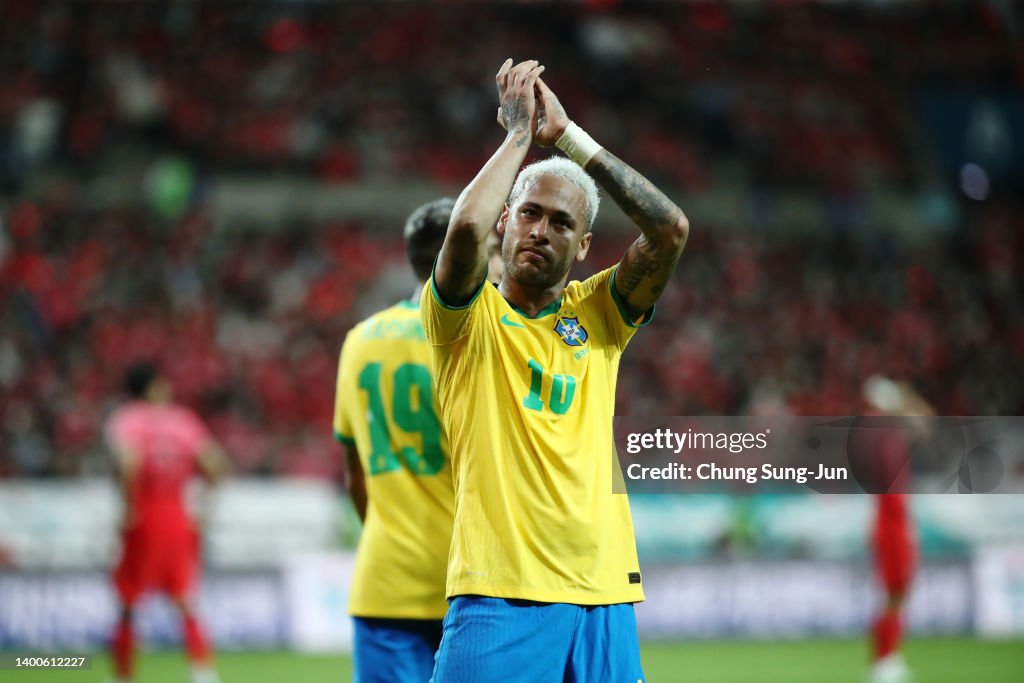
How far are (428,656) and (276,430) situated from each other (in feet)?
41.8

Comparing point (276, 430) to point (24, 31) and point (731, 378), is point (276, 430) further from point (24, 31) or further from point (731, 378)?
A: point (24, 31)

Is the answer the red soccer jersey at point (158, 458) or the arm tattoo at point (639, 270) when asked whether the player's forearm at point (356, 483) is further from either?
the red soccer jersey at point (158, 458)

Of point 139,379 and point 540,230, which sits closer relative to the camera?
point 540,230

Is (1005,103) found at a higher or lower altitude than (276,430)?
higher

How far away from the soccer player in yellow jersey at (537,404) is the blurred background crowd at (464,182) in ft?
44.4

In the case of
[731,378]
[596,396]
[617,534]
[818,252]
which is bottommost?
[617,534]

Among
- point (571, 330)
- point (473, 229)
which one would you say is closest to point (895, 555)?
point (571, 330)

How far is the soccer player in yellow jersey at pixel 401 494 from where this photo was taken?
4473 mm

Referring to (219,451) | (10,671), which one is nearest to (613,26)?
(219,451)

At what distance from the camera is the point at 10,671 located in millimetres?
10008

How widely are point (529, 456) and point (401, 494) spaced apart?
120 cm

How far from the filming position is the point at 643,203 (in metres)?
3.56

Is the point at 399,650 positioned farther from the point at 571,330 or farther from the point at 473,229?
the point at 473,229

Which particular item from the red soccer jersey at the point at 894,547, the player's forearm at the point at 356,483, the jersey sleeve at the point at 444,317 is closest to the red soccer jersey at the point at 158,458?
the player's forearm at the point at 356,483
